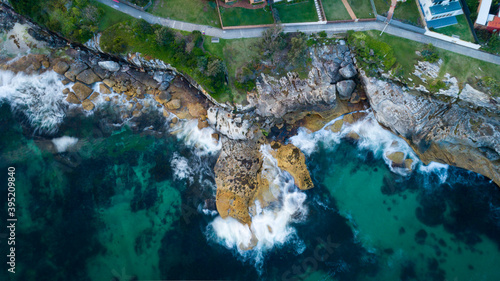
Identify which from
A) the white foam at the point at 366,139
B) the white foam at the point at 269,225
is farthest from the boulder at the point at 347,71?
the white foam at the point at 269,225

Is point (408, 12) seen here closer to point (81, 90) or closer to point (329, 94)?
point (329, 94)

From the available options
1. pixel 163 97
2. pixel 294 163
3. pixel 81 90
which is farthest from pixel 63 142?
pixel 294 163

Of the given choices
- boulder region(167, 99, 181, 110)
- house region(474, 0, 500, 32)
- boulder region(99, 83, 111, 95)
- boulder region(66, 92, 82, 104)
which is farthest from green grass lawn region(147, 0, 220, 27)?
house region(474, 0, 500, 32)

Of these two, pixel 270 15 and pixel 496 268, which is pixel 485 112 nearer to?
pixel 496 268

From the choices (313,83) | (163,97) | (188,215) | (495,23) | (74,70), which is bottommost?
(188,215)

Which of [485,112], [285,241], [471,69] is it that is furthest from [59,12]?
[485,112]

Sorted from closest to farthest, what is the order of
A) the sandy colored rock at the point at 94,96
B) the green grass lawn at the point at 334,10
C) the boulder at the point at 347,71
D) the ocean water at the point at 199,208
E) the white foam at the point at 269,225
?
1. the ocean water at the point at 199,208
2. the white foam at the point at 269,225
3. the boulder at the point at 347,71
4. the green grass lawn at the point at 334,10
5. the sandy colored rock at the point at 94,96

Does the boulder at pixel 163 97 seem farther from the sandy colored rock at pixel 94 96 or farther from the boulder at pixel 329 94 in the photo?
the boulder at pixel 329 94
